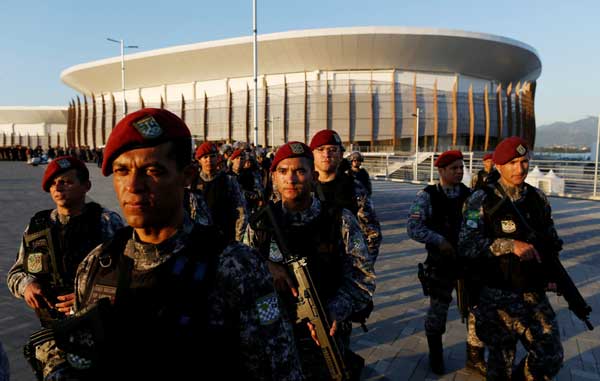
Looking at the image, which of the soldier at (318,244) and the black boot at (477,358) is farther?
the black boot at (477,358)

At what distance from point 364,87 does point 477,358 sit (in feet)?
143

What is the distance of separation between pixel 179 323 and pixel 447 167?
3468 millimetres

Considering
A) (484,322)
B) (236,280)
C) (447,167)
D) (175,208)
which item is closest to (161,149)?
(175,208)

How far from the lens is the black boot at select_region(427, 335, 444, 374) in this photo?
3629mm

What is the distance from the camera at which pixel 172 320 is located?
1.22 meters

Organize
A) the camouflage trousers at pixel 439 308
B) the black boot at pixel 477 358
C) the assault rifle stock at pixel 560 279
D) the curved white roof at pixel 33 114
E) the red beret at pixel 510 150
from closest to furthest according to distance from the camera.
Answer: the assault rifle stock at pixel 560 279 → the red beret at pixel 510 150 → the black boot at pixel 477 358 → the camouflage trousers at pixel 439 308 → the curved white roof at pixel 33 114

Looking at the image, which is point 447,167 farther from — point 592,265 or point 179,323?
point 592,265

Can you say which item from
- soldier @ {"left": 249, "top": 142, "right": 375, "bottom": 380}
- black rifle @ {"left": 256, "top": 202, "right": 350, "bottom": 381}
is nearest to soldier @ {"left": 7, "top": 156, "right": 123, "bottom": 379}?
soldier @ {"left": 249, "top": 142, "right": 375, "bottom": 380}

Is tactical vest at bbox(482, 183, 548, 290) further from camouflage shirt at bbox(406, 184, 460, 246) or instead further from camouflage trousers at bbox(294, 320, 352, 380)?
camouflage trousers at bbox(294, 320, 352, 380)

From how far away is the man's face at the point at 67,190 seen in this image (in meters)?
2.86

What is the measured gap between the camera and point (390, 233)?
9.48 m

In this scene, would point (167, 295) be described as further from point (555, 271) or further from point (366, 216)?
point (366, 216)

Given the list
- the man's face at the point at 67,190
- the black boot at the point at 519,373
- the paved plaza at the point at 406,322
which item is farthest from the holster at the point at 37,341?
the black boot at the point at 519,373

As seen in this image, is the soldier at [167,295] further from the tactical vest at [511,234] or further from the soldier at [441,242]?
the soldier at [441,242]
